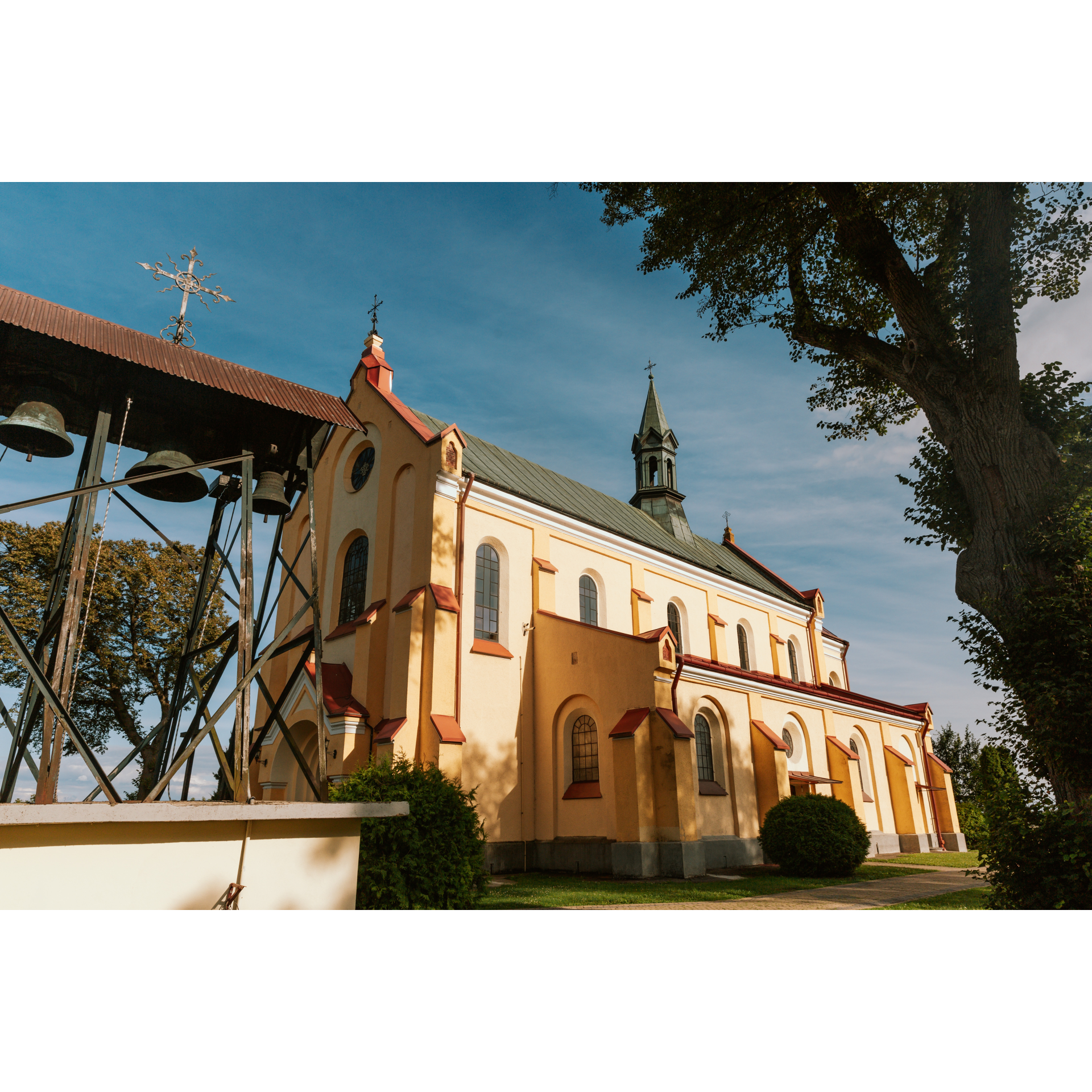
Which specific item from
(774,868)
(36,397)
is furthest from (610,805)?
(36,397)

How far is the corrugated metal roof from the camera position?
4.62 m

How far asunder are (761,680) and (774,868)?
15.2 feet

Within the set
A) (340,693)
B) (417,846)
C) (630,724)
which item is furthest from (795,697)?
(417,846)

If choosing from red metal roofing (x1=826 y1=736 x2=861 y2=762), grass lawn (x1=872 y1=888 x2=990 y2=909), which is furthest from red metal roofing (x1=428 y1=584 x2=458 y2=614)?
red metal roofing (x1=826 y1=736 x2=861 y2=762)

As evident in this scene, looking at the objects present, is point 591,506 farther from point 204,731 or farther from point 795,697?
point 204,731

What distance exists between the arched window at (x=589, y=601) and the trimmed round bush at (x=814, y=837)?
6.70 meters

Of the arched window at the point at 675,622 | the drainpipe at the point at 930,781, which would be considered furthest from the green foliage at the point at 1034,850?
the drainpipe at the point at 930,781

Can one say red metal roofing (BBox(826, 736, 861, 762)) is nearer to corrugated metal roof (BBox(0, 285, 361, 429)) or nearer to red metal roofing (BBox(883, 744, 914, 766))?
red metal roofing (BBox(883, 744, 914, 766))

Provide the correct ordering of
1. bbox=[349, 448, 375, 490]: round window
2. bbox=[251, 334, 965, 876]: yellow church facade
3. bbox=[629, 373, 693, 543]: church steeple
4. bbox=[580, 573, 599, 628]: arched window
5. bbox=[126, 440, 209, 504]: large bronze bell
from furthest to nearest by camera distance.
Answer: bbox=[629, 373, 693, 543]: church steeple
bbox=[580, 573, 599, 628]: arched window
bbox=[349, 448, 375, 490]: round window
bbox=[251, 334, 965, 876]: yellow church facade
bbox=[126, 440, 209, 504]: large bronze bell

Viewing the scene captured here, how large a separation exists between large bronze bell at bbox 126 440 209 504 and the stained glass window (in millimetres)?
13104

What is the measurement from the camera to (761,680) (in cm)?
1783

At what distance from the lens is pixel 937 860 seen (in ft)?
61.8

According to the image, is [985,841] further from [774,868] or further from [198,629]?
[774,868]

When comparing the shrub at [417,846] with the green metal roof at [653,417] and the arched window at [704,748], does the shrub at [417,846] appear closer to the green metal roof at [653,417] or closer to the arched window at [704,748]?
the arched window at [704,748]
